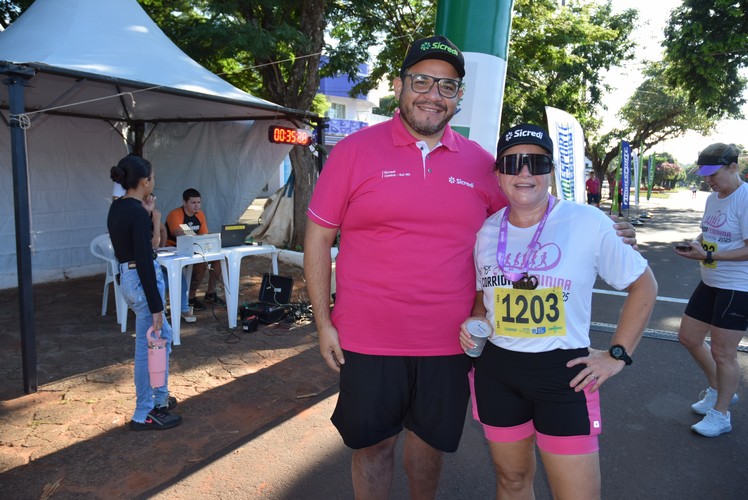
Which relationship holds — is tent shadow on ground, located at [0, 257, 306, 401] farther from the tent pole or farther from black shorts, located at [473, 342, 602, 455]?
black shorts, located at [473, 342, 602, 455]

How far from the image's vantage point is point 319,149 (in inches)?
299

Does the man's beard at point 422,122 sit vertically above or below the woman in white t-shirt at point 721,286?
above

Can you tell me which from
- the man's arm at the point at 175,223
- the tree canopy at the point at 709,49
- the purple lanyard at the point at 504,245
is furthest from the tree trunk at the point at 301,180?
the tree canopy at the point at 709,49

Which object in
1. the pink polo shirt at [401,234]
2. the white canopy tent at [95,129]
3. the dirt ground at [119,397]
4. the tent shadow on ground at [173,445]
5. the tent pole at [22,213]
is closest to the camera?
the pink polo shirt at [401,234]

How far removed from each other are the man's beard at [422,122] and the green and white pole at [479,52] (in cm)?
238

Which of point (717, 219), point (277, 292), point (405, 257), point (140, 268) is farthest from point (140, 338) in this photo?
point (717, 219)

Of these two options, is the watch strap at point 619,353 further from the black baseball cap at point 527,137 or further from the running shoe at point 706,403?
the running shoe at point 706,403

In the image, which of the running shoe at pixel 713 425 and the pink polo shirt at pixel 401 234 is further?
the running shoe at pixel 713 425

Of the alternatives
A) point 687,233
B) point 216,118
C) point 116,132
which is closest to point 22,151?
point 216,118

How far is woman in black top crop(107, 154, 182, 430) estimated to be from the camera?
341 cm

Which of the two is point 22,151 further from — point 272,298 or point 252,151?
point 252,151

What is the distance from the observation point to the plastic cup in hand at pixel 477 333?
1.96m

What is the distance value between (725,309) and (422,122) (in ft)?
8.71

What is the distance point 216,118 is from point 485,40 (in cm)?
546
